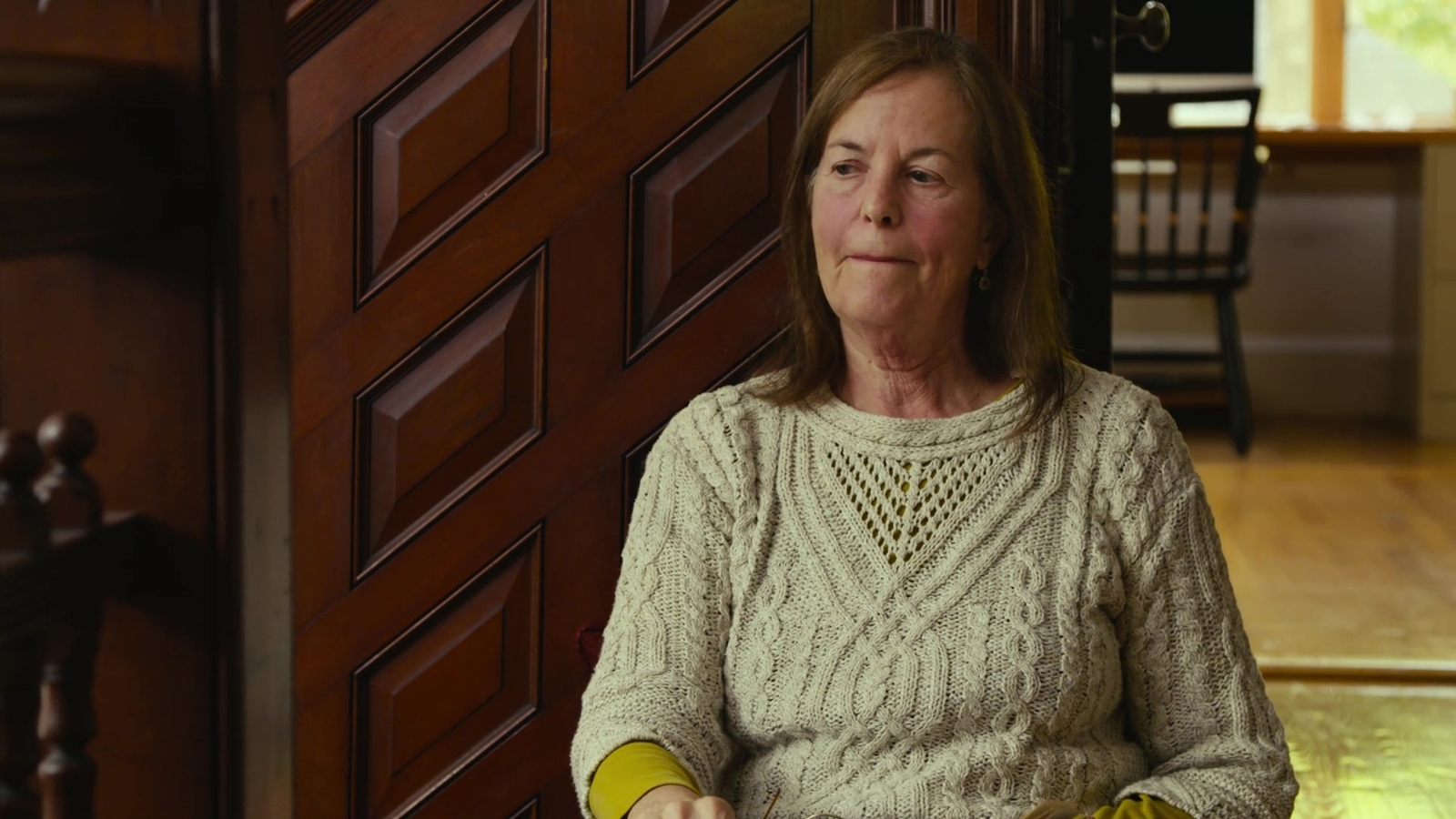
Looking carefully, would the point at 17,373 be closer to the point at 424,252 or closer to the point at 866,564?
the point at 866,564

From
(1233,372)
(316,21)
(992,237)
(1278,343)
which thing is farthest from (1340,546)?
(316,21)

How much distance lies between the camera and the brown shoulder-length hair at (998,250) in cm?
149

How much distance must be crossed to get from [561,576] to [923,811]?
654mm

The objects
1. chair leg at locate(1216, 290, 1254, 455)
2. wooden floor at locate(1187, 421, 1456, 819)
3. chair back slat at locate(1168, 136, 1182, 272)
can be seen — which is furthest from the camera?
chair leg at locate(1216, 290, 1254, 455)

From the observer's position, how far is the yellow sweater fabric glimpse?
136cm

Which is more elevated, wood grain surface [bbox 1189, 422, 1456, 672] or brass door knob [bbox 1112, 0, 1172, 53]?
brass door knob [bbox 1112, 0, 1172, 53]

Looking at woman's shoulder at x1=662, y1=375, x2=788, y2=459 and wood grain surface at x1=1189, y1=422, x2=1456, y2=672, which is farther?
wood grain surface at x1=1189, y1=422, x2=1456, y2=672

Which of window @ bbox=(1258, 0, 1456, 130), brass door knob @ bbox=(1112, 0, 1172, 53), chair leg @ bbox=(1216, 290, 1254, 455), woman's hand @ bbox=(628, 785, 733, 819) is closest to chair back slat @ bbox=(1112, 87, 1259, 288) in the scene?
chair leg @ bbox=(1216, 290, 1254, 455)

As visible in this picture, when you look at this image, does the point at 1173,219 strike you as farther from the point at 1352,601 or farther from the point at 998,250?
the point at 998,250

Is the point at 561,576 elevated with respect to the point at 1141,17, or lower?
lower

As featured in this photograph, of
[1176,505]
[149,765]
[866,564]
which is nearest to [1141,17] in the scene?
[1176,505]

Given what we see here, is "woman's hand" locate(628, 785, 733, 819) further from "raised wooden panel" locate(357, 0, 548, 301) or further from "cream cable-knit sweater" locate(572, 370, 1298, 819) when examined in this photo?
"raised wooden panel" locate(357, 0, 548, 301)

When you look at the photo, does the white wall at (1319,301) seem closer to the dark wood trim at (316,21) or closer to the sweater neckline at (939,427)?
the dark wood trim at (316,21)

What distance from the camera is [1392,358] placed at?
5949mm
